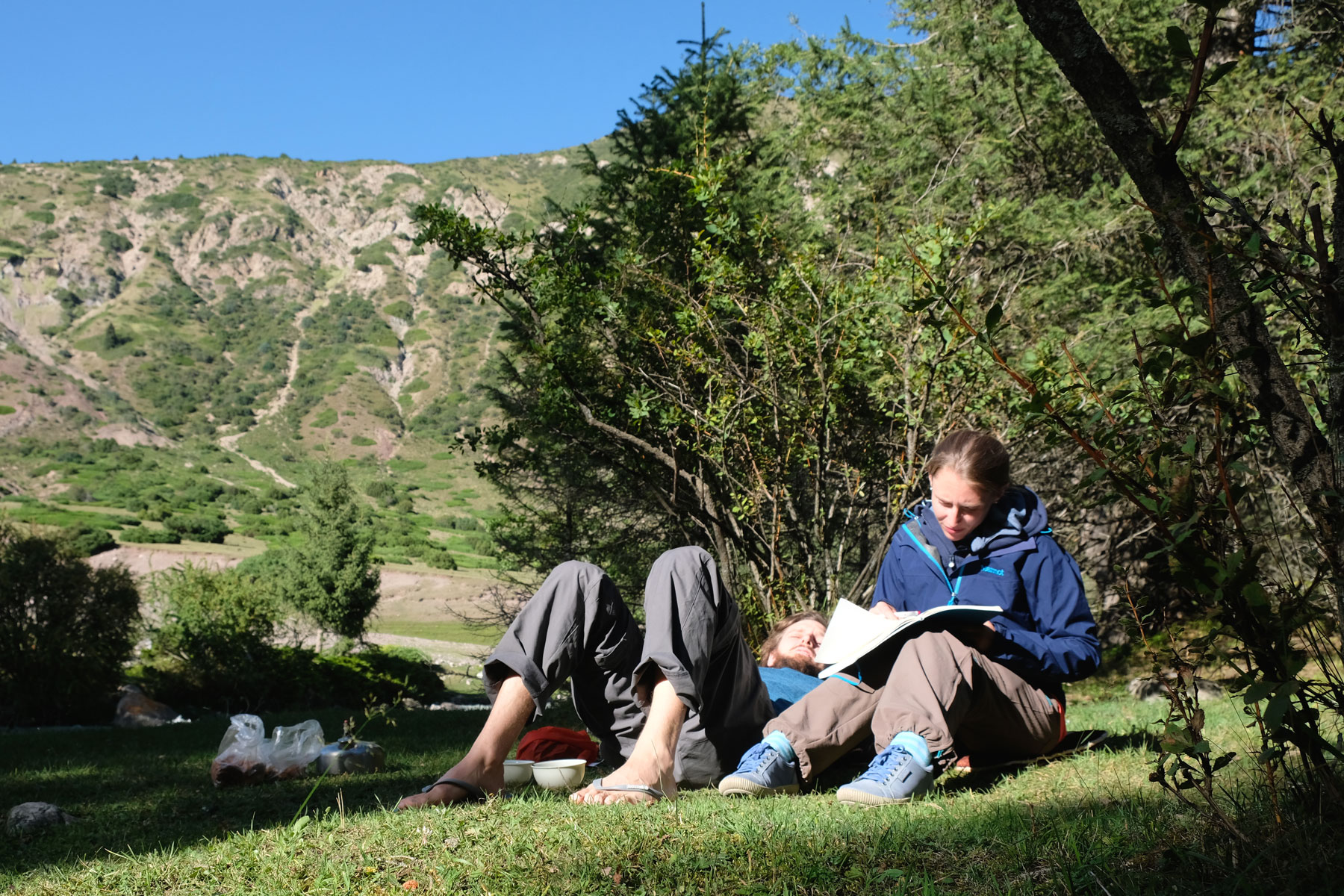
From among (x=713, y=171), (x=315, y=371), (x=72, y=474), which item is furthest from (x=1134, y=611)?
(x=315, y=371)

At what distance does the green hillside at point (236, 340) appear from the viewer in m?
71.5

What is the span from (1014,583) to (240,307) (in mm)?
136981

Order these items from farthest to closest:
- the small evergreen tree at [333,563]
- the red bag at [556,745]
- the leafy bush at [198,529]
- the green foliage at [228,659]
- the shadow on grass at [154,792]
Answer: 1. the leafy bush at [198,529]
2. the small evergreen tree at [333,563]
3. the green foliage at [228,659]
4. the red bag at [556,745]
5. the shadow on grass at [154,792]

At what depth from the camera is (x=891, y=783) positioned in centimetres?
239

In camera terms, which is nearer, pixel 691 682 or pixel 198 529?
pixel 691 682

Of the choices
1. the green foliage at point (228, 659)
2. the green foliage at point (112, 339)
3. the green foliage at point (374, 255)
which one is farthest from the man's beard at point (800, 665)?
the green foliage at point (374, 255)

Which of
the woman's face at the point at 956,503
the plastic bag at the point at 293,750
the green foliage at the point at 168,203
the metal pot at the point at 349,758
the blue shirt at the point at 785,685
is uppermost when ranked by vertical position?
the green foliage at the point at 168,203

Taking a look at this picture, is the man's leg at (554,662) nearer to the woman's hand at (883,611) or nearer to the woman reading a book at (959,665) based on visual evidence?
the woman reading a book at (959,665)

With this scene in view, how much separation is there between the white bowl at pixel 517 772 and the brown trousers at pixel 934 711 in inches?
30.0

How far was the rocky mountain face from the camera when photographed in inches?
3807

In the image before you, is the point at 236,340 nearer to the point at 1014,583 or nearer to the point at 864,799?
the point at 1014,583

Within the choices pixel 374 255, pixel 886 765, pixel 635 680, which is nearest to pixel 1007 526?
pixel 886 765

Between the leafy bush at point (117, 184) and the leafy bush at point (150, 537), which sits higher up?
the leafy bush at point (117, 184)

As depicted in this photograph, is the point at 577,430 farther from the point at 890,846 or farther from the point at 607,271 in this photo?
the point at 890,846
